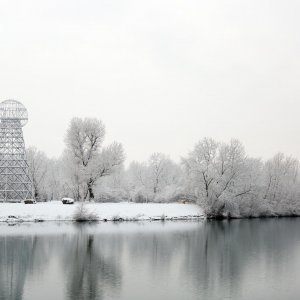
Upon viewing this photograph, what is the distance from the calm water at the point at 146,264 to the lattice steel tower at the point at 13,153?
2108 centimetres

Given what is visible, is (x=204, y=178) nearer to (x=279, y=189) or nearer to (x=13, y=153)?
(x=279, y=189)

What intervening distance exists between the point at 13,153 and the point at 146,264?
153 ft

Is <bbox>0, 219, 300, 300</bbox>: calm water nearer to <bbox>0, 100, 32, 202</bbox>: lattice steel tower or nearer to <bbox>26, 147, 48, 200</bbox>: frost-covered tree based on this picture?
<bbox>0, 100, 32, 202</bbox>: lattice steel tower

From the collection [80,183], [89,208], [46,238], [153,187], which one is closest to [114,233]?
[46,238]

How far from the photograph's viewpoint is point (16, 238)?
41375 millimetres

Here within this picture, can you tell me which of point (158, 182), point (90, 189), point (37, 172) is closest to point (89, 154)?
point (90, 189)

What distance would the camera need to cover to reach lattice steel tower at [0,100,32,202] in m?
69.7

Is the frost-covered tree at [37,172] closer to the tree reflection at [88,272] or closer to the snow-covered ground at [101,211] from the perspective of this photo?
the snow-covered ground at [101,211]

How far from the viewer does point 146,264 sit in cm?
3005

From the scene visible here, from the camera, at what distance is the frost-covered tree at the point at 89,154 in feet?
236

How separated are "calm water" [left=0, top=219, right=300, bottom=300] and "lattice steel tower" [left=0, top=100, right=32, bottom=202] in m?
21.1

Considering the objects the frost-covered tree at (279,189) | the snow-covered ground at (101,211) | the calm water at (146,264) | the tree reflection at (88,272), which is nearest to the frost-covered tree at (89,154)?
the snow-covered ground at (101,211)

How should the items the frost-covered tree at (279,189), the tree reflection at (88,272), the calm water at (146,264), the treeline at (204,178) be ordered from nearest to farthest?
the tree reflection at (88,272) → the calm water at (146,264) → the treeline at (204,178) → the frost-covered tree at (279,189)

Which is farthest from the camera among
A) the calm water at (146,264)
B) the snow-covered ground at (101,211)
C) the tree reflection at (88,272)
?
the snow-covered ground at (101,211)
